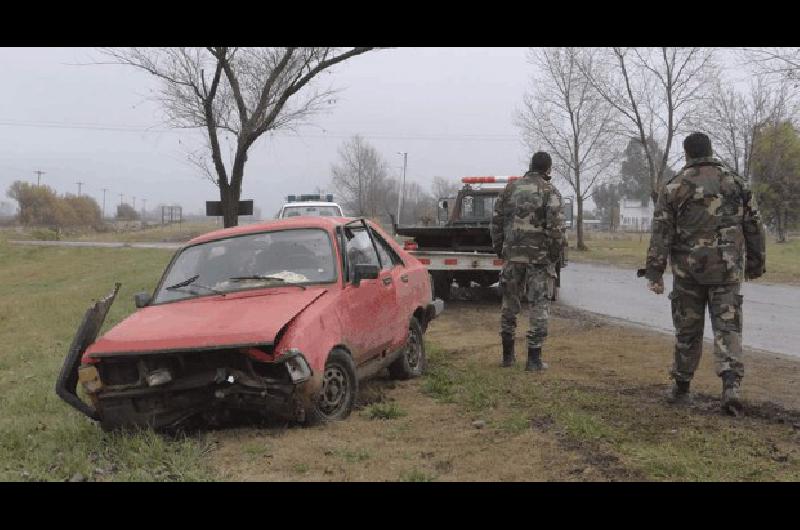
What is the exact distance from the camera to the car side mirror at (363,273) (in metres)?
5.39

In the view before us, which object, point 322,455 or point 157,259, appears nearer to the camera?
point 322,455

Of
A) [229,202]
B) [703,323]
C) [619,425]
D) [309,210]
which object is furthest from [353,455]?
[309,210]

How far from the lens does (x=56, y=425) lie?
516 centimetres

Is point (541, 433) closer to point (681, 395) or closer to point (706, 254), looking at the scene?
point (681, 395)

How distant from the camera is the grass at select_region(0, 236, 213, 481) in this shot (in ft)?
13.1

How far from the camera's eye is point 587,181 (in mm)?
31750

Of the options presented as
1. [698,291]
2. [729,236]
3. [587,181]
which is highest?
[587,181]

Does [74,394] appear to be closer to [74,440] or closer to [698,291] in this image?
[74,440]

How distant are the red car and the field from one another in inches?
9.3

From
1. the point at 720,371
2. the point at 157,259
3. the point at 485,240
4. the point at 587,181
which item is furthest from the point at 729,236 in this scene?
the point at 587,181

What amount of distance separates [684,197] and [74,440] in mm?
4612

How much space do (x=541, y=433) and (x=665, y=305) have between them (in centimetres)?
837

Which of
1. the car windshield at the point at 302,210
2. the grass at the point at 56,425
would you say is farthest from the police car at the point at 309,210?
the grass at the point at 56,425

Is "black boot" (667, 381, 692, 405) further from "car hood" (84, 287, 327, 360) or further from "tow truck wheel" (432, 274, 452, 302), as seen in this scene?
"tow truck wheel" (432, 274, 452, 302)
